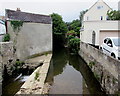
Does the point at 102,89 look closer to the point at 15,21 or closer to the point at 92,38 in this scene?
the point at 92,38

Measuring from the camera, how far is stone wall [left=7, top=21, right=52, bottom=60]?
1512cm

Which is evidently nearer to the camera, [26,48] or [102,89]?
[102,89]

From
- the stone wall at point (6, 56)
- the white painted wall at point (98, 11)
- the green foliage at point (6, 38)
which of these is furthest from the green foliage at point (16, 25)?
the white painted wall at point (98, 11)

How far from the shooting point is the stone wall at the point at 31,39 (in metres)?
15.1

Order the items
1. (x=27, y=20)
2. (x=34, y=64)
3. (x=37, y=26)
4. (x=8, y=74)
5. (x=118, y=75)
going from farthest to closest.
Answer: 1. (x=37, y=26)
2. (x=27, y=20)
3. (x=34, y=64)
4. (x=8, y=74)
5. (x=118, y=75)

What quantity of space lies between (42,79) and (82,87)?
2.94 metres

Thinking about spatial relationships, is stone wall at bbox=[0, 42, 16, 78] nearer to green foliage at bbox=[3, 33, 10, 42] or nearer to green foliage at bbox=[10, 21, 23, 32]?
green foliage at bbox=[3, 33, 10, 42]

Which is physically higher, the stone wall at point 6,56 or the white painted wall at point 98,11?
the white painted wall at point 98,11

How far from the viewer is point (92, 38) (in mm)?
17125

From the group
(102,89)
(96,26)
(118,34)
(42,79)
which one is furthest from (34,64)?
(118,34)

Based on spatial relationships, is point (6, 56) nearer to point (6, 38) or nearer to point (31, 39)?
point (6, 38)

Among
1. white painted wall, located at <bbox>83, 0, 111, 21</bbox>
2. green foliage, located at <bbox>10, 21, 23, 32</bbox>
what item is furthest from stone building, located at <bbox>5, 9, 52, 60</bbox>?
white painted wall, located at <bbox>83, 0, 111, 21</bbox>

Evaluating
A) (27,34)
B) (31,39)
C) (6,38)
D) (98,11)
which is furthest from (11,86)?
(98,11)

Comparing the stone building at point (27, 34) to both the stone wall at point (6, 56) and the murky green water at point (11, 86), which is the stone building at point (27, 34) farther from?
the murky green water at point (11, 86)
